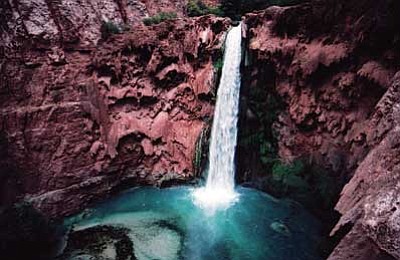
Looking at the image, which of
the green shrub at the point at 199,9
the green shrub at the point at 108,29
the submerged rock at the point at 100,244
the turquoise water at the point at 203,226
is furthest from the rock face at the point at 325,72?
the green shrub at the point at 199,9

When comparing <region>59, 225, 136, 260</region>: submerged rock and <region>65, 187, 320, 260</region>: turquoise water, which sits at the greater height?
<region>65, 187, 320, 260</region>: turquoise water

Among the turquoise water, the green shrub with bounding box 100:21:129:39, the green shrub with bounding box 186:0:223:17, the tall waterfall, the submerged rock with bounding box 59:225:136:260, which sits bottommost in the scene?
the submerged rock with bounding box 59:225:136:260

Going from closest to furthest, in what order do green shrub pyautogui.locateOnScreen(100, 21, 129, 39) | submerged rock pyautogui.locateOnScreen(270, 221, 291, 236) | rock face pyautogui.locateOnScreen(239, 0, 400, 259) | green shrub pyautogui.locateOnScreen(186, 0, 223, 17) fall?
rock face pyautogui.locateOnScreen(239, 0, 400, 259) → submerged rock pyautogui.locateOnScreen(270, 221, 291, 236) → green shrub pyautogui.locateOnScreen(100, 21, 129, 39) → green shrub pyautogui.locateOnScreen(186, 0, 223, 17)

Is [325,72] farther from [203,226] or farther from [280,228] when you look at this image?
[203,226]

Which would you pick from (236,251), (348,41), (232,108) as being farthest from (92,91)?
(348,41)

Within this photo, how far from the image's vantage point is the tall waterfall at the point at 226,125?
12867 millimetres

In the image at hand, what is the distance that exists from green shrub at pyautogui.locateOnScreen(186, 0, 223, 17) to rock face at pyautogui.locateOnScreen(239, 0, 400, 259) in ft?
19.0

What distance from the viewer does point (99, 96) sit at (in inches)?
525

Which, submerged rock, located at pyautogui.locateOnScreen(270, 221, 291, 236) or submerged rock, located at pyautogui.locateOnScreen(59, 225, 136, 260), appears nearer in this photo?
submerged rock, located at pyautogui.locateOnScreen(59, 225, 136, 260)

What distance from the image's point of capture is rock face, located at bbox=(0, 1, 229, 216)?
11867mm

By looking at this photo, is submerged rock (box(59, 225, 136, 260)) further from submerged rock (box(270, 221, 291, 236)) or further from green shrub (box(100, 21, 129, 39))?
green shrub (box(100, 21, 129, 39))

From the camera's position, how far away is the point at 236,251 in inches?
348

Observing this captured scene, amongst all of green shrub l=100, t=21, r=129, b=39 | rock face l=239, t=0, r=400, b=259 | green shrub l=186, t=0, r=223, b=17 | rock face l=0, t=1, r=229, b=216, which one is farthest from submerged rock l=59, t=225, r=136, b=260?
green shrub l=186, t=0, r=223, b=17

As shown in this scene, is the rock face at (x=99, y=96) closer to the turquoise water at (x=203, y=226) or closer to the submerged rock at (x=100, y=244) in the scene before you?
the turquoise water at (x=203, y=226)
